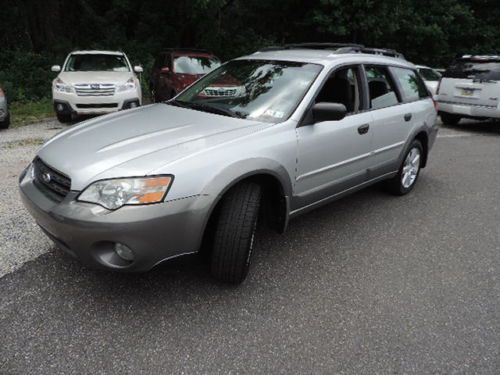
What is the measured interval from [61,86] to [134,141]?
6.46m

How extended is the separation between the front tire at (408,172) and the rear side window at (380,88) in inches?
26.8

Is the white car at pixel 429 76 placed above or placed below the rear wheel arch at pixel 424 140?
below

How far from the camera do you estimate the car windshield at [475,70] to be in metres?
9.22

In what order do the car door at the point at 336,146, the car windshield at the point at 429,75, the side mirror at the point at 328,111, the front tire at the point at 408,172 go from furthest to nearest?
the car windshield at the point at 429,75
the front tire at the point at 408,172
the car door at the point at 336,146
the side mirror at the point at 328,111

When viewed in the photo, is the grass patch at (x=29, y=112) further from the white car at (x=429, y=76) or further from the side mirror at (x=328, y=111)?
the white car at (x=429, y=76)

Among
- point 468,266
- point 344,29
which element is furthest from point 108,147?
point 344,29

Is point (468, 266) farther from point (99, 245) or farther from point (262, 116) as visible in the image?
point (99, 245)

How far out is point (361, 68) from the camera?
4031 millimetres

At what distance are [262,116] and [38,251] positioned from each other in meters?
2.03

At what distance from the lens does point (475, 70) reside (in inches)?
374

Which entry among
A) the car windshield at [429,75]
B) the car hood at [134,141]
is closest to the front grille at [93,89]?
the car hood at [134,141]

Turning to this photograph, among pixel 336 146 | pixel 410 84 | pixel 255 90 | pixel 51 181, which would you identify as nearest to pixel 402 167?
pixel 410 84

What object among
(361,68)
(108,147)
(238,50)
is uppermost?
(361,68)

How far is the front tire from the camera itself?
4.89 meters
